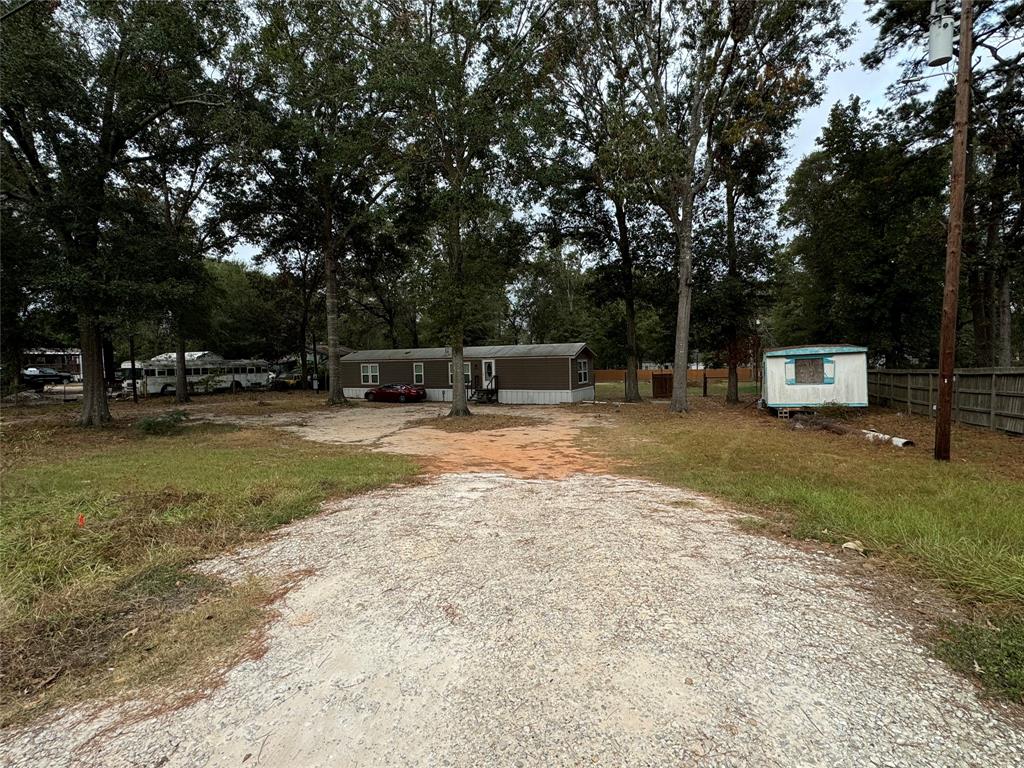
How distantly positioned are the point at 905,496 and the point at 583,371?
707 inches

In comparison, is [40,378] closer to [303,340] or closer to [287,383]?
[287,383]

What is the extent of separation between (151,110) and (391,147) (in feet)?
22.2

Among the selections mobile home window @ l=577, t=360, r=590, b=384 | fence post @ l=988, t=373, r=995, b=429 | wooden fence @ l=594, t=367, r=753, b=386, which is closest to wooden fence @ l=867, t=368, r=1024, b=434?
fence post @ l=988, t=373, r=995, b=429

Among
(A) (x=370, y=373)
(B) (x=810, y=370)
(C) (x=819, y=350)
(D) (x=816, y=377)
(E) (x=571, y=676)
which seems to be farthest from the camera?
(A) (x=370, y=373)

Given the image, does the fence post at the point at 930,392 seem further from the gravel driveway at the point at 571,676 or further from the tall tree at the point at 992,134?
the gravel driveway at the point at 571,676

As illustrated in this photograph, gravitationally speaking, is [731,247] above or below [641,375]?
above

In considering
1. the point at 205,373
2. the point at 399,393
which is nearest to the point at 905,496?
the point at 399,393

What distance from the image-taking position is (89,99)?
11.7 metres

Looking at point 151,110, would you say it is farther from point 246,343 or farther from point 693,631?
point 246,343

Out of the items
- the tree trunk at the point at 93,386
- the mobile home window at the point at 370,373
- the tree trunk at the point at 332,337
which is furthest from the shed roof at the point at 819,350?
the tree trunk at the point at 93,386

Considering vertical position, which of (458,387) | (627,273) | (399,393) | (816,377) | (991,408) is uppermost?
(627,273)

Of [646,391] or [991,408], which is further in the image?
[646,391]

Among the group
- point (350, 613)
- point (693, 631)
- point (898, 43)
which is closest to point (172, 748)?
point (350, 613)

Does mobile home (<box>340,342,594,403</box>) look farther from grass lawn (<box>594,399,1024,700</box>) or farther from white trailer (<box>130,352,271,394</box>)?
white trailer (<box>130,352,271,394</box>)
